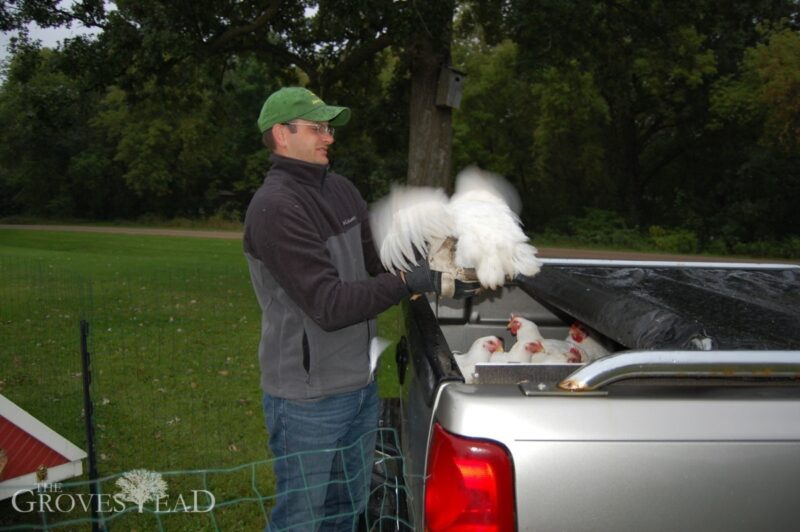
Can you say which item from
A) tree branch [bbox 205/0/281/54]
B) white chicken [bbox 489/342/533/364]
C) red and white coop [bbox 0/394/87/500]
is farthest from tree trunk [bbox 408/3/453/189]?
white chicken [bbox 489/342/533/364]

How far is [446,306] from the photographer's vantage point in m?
3.85

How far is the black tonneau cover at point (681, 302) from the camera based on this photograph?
2143mm

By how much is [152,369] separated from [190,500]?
3283 mm

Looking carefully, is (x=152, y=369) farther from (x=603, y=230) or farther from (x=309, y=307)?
(x=603, y=230)

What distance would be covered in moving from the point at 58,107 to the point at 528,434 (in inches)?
510

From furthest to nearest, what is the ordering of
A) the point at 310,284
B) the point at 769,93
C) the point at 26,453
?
the point at 769,93 < the point at 26,453 < the point at 310,284

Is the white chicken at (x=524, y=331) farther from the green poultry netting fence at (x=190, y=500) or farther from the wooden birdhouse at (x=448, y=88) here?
the wooden birdhouse at (x=448, y=88)

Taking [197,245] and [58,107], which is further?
[197,245]

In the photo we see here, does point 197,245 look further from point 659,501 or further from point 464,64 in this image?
point 659,501

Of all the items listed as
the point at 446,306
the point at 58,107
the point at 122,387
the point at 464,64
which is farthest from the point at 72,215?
the point at 446,306

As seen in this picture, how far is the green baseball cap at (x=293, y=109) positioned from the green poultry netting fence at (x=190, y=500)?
119 cm

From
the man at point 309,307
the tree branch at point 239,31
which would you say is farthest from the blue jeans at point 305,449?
the tree branch at point 239,31

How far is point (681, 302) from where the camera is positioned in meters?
2.67

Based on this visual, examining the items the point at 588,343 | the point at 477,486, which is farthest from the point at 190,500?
the point at 477,486
